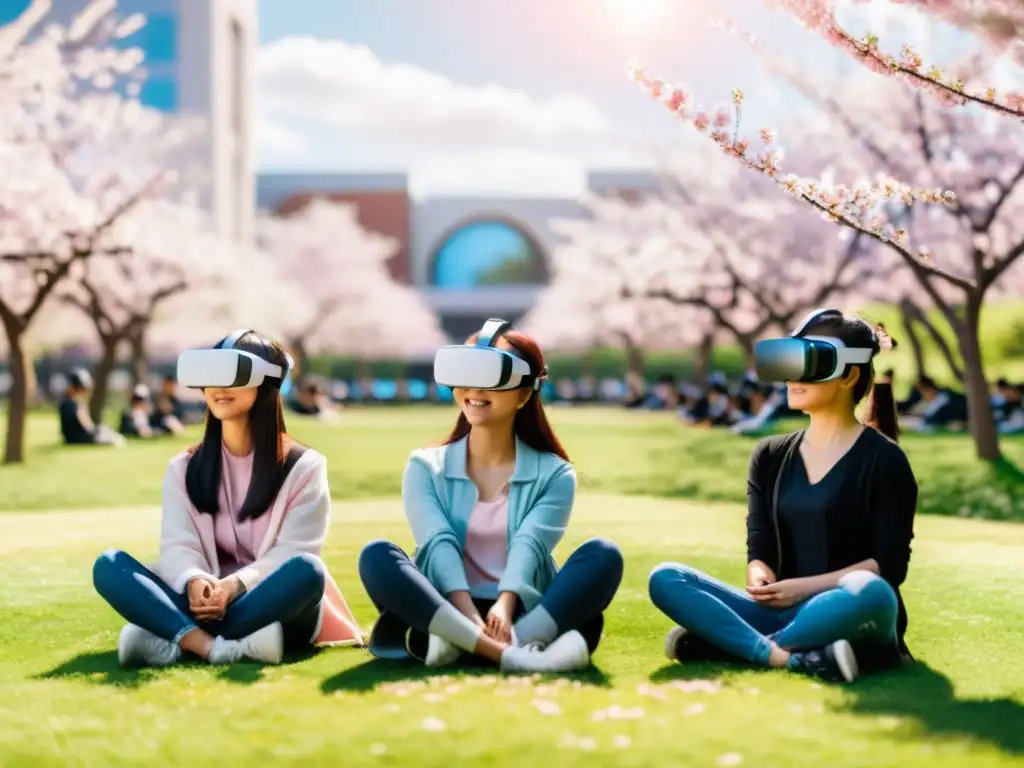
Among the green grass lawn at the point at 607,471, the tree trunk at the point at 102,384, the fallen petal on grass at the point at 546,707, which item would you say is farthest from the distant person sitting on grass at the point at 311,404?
the fallen petal on grass at the point at 546,707

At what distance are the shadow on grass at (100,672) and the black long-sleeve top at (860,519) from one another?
2.35 meters

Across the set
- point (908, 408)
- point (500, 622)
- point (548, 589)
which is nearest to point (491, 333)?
point (548, 589)

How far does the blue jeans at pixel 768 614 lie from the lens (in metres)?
4.50

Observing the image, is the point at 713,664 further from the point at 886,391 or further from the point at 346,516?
the point at 346,516

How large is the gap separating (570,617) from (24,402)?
13792mm

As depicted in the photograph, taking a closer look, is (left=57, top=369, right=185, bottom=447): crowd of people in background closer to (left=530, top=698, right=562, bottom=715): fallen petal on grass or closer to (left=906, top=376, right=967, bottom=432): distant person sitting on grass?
(left=906, top=376, right=967, bottom=432): distant person sitting on grass

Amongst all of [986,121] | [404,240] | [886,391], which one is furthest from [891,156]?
[404,240]

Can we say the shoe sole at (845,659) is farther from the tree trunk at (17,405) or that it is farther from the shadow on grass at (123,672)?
the tree trunk at (17,405)

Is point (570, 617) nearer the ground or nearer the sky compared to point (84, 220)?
nearer the ground

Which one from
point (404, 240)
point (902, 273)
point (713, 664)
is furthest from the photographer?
point (404, 240)

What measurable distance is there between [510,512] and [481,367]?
582 millimetres

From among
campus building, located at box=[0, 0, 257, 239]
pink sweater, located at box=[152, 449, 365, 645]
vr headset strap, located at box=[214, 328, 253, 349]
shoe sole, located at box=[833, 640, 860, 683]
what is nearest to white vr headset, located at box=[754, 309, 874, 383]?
shoe sole, located at box=[833, 640, 860, 683]

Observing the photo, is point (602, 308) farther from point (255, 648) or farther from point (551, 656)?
point (551, 656)

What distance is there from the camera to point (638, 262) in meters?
29.7
